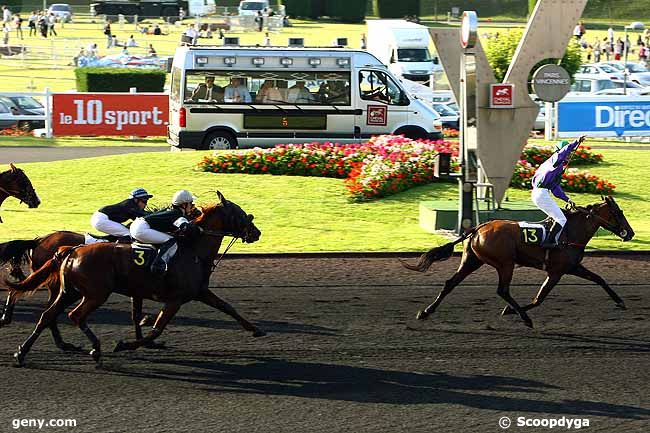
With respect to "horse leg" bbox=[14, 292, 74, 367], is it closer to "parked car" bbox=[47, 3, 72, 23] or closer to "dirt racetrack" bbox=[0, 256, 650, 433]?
"dirt racetrack" bbox=[0, 256, 650, 433]

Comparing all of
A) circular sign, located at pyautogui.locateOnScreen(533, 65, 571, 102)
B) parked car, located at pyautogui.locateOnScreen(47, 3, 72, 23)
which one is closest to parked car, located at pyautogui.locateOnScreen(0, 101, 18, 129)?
circular sign, located at pyautogui.locateOnScreen(533, 65, 571, 102)

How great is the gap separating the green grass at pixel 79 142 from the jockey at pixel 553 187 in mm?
18086

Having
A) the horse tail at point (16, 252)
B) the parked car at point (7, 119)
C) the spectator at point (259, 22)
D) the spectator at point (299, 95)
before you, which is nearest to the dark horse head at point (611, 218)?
the horse tail at point (16, 252)

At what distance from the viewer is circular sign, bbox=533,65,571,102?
1762cm

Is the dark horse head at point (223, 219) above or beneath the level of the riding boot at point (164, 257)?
above

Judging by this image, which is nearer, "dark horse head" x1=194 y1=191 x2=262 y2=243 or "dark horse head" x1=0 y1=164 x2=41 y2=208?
"dark horse head" x1=194 y1=191 x2=262 y2=243

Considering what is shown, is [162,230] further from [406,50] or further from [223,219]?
[406,50]

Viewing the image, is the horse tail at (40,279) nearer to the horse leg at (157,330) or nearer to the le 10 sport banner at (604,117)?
the horse leg at (157,330)

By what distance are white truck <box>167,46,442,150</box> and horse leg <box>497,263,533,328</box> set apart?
1365 centimetres

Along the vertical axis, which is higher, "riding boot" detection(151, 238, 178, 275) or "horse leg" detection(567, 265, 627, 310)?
"riding boot" detection(151, 238, 178, 275)

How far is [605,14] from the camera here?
80.8m

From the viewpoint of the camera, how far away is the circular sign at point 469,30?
49.2 ft

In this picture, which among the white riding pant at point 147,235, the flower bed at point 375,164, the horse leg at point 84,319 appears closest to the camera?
the horse leg at point 84,319

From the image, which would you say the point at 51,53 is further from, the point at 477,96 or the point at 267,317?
the point at 267,317
